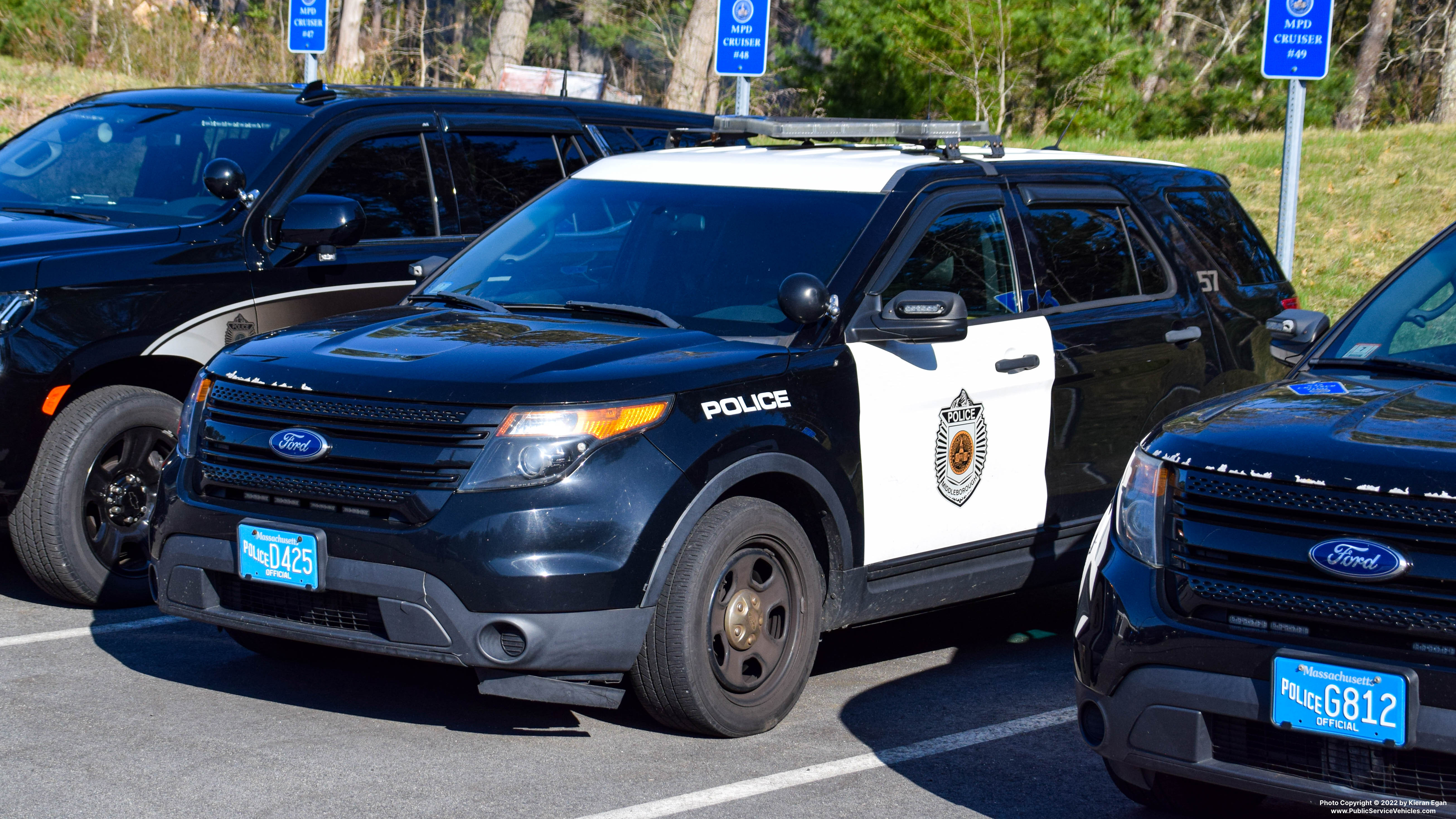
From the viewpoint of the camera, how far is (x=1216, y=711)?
3877 millimetres

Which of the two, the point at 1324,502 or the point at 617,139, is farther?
the point at 617,139

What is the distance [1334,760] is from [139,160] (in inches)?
237

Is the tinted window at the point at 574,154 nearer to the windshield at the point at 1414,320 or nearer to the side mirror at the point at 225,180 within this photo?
the side mirror at the point at 225,180

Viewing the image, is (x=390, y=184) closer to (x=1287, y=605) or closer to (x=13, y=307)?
(x=13, y=307)

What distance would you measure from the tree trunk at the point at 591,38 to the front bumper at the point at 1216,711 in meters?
44.4

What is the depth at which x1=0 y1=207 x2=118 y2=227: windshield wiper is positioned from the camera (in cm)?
722

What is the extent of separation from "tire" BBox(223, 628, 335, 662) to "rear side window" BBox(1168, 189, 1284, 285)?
3970 millimetres

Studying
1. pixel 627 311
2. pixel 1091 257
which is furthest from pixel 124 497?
pixel 1091 257

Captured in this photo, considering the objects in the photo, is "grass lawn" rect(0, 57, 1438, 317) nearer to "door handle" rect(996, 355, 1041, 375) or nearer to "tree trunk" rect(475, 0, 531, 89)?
"door handle" rect(996, 355, 1041, 375)

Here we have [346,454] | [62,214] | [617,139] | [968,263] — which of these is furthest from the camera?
[617,139]

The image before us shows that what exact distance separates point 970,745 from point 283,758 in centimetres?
213

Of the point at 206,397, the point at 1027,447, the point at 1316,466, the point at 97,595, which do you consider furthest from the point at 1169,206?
the point at 97,595

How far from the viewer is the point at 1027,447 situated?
5.96m

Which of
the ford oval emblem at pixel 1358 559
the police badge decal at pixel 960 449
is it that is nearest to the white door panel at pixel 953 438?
the police badge decal at pixel 960 449
